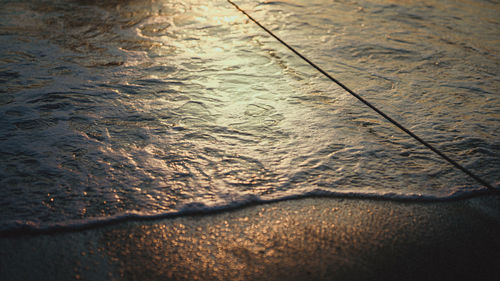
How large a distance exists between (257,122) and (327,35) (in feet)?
4.68

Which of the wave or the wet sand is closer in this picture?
the wet sand

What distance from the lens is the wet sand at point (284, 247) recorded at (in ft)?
3.59

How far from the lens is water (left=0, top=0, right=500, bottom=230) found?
4.70ft

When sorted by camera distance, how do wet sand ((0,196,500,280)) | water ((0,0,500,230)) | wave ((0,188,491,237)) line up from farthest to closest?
water ((0,0,500,230)) < wave ((0,188,491,237)) < wet sand ((0,196,500,280))

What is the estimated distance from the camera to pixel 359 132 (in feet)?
5.91

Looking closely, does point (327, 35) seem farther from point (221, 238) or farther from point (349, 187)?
point (221, 238)

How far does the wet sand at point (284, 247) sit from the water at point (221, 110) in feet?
0.27

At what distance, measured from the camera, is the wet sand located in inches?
43.1

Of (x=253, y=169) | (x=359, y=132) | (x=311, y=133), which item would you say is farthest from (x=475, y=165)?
(x=253, y=169)

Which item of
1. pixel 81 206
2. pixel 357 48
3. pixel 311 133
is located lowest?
pixel 81 206

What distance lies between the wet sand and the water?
8cm

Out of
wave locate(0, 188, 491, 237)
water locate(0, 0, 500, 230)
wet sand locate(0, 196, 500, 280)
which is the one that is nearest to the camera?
wet sand locate(0, 196, 500, 280)

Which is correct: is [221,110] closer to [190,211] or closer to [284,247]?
[190,211]

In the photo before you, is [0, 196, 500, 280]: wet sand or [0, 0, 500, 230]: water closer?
[0, 196, 500, 280]: wet sand
